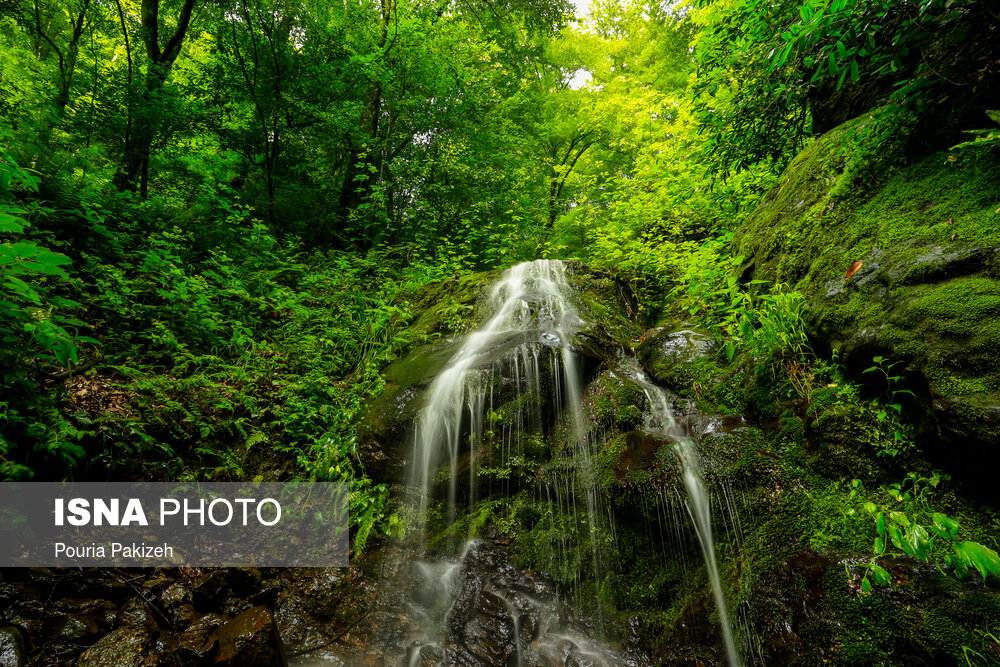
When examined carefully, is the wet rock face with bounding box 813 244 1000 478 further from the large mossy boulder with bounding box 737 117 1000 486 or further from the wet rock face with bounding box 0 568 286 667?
the wet rock face with bounding box 0 568 286 667

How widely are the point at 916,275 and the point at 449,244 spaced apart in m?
7.90

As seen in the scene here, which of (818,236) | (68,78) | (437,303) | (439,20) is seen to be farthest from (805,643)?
(439,20)

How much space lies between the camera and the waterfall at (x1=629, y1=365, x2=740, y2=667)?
9.20ft

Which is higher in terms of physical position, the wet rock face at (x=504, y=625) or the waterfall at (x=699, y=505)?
the waterfall at (x=699, y=505)

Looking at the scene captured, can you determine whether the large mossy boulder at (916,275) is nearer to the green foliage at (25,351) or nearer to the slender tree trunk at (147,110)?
the green foliage at (25,351)

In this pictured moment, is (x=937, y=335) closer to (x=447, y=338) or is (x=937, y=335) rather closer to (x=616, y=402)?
(x=616, y=402)

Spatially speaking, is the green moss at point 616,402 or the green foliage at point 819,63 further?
the green moss at point 616,402

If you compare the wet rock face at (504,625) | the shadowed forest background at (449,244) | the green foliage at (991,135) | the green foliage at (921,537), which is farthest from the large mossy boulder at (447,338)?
the green foliage at (991,135)

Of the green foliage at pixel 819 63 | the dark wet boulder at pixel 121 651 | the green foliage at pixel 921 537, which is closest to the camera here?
the green foliage at pixel 921 537

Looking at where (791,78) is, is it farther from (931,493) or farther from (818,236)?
(931,493)

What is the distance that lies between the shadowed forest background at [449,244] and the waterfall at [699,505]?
1.79 feet

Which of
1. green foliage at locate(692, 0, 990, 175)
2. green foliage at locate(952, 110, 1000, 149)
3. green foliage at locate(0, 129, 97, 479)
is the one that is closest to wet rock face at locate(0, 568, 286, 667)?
green foliage at locate(0, 129, 97, 479)

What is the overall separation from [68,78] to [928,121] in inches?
422

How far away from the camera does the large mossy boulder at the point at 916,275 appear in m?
2.20
